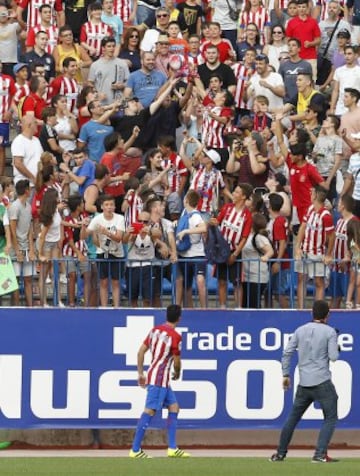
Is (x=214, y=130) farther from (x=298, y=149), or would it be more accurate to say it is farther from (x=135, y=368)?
(x=135, y=368)

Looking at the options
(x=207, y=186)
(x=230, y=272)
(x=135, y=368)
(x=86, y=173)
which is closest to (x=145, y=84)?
(x=86, y=173)

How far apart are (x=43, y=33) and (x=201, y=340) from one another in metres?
7.73

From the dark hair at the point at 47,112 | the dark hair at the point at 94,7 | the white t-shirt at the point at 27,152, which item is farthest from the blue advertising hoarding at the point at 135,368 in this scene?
the dark hair at the point at 94,7

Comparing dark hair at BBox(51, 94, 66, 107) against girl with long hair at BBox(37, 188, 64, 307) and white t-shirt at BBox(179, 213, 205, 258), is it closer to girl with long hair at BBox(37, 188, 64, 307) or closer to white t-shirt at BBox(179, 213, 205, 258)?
girl with long hair at BBox(37, 188, 64, 307)

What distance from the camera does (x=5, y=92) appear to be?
79.1ft

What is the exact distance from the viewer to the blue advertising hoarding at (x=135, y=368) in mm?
19172

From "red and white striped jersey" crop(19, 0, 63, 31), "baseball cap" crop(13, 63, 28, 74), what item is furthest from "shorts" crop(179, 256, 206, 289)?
"red and white striped jersey" crop(19, 0, 63, 31)

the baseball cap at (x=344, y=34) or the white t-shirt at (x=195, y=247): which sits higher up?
the baseball cap at (x=344, y=34)

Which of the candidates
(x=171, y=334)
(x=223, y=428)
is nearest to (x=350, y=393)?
(x=223, y=428)

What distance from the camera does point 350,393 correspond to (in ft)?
63.5

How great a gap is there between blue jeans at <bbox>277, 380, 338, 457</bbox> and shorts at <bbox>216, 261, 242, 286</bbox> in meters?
2.84

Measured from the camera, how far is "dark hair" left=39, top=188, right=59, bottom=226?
19938 mm

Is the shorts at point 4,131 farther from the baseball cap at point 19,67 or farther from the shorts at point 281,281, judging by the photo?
the shorts at point 281,281
